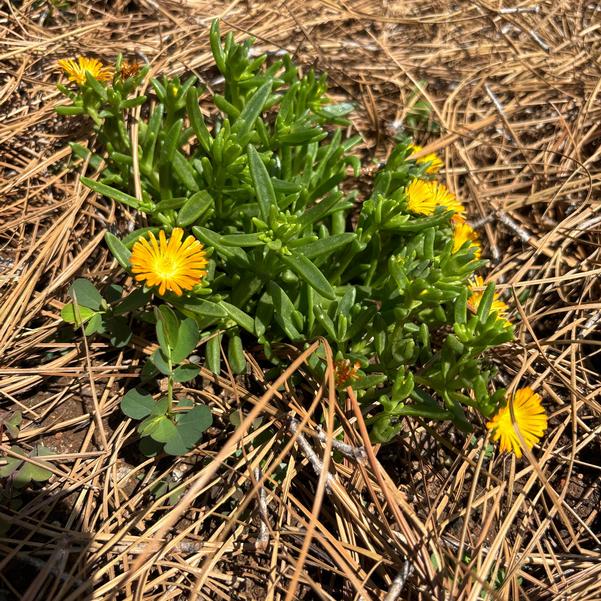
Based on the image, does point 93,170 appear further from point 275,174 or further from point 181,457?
point 181,457

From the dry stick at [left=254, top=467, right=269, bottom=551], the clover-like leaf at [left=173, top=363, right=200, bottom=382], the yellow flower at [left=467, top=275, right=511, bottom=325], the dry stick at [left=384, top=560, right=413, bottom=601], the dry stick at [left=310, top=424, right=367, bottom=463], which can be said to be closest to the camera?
the dry stick at [left=384, top=560, right=413, bottom=601]

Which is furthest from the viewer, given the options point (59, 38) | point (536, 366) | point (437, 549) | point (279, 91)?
point (279, 91)

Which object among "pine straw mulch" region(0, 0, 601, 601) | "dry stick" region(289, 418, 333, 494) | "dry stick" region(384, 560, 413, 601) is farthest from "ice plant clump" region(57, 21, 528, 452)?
"dry stick" region(384, 560, 413, 601)

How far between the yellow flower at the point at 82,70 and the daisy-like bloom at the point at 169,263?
2.89 ft

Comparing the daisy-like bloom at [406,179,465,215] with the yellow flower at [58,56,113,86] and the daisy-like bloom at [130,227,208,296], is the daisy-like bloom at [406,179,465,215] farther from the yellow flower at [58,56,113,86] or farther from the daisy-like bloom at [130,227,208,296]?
the yellow flower at [58,56,113,86]

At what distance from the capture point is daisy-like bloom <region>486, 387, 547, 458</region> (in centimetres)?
180

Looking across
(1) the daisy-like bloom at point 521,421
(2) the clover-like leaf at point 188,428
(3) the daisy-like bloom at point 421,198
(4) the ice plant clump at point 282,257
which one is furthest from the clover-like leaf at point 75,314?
(1) the daisy-like bloom at point 521,421

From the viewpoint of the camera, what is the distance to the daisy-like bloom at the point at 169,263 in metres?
1.78

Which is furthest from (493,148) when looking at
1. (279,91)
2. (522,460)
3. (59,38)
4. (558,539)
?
(59,38)

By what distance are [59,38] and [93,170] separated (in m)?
0.76

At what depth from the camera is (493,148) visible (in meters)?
3.10

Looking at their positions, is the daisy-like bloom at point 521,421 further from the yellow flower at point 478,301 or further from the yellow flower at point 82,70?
→ the yellow flower at point 82,70

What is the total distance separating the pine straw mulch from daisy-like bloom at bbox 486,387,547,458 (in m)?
0.09

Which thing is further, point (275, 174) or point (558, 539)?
point (275, 174)
